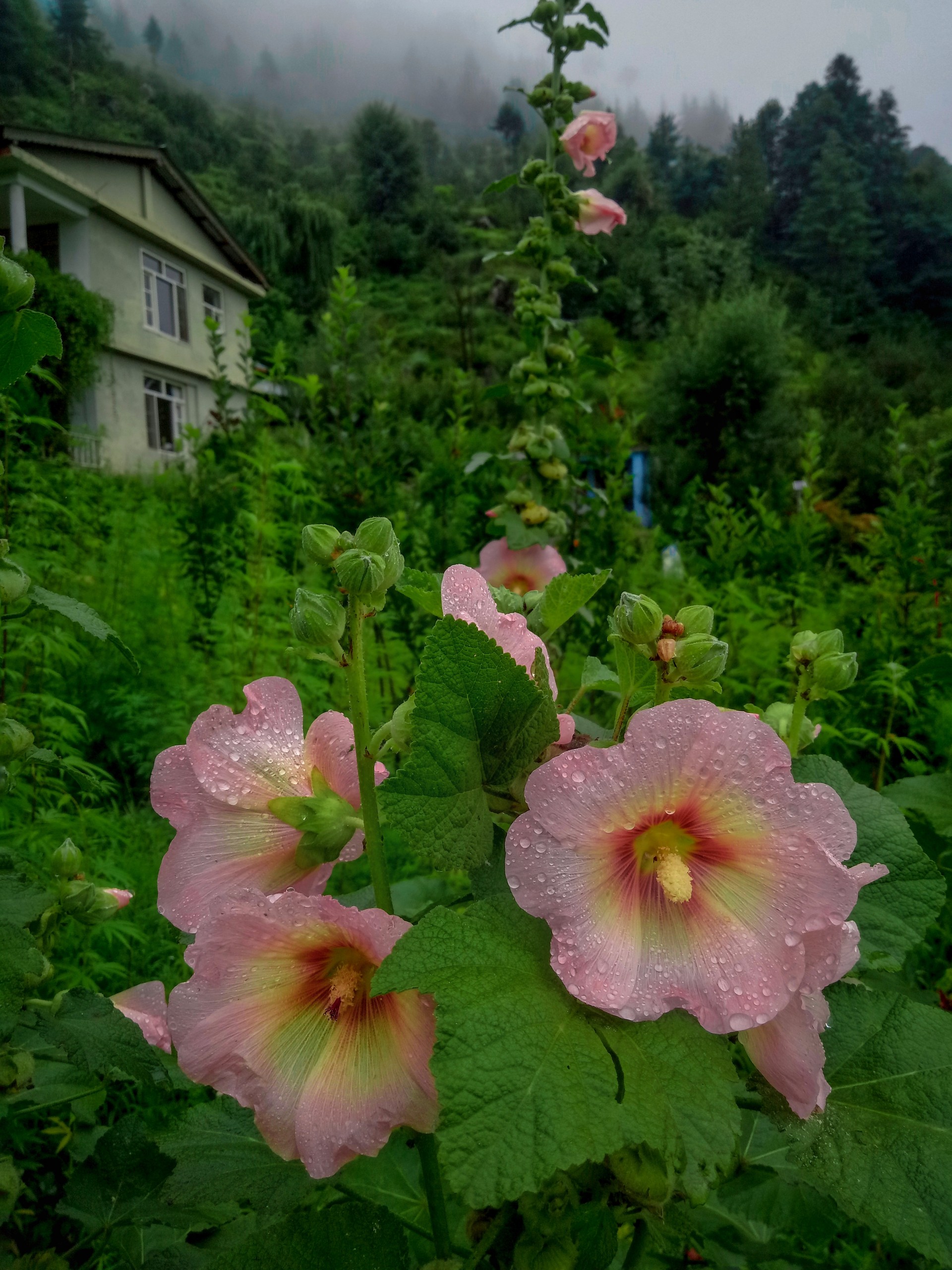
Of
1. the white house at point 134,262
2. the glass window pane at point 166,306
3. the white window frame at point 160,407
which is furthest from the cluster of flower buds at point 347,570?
the glass window pane at point 166,306

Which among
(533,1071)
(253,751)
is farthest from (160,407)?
(533,1071)

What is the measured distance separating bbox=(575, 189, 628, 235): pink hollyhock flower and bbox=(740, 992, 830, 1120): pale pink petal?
169 cm

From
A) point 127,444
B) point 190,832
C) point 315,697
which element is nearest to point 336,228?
point 127,444

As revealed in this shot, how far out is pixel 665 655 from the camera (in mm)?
423

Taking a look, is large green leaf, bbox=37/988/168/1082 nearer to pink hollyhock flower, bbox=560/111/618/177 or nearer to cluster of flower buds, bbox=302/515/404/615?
cluster of flower buds, bbox=302/515/404/615

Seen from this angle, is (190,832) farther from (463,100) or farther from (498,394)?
(463,100)

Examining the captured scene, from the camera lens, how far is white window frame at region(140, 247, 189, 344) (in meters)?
13.4

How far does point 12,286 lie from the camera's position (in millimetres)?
470

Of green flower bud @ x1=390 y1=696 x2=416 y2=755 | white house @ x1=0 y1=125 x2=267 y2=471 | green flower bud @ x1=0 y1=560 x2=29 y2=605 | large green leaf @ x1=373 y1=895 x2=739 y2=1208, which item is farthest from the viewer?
white house @ x1=0 y1=125 x2=267 y2=471

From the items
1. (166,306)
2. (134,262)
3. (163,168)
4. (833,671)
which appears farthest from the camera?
(166,306)

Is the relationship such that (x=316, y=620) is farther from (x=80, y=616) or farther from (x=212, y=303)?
(x=212, y=303)

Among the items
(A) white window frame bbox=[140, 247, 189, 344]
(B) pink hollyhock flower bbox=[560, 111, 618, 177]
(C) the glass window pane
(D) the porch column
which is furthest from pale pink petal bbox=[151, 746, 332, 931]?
(C) the glass window pane

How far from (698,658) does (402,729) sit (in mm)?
157

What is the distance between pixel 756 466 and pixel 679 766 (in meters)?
8.12
